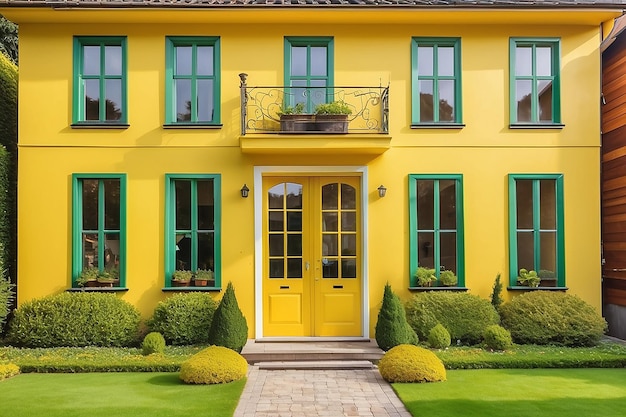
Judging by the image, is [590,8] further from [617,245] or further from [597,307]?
[597,307]

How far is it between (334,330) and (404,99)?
15.5 ft

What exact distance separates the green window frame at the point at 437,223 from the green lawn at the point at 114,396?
4640 mm

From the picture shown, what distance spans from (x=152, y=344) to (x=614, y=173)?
9.49 metres

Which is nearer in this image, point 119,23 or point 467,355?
point 467,355

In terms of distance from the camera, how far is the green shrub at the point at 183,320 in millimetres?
10508

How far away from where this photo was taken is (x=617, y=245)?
11.6 m

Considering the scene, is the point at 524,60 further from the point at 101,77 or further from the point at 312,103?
the point at 101,77

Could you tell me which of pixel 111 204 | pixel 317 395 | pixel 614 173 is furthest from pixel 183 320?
pixel 614 173

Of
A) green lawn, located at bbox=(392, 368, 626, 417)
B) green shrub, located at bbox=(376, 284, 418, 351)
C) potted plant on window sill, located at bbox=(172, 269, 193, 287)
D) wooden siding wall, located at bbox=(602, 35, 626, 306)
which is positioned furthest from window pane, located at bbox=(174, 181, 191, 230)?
wooden siding wall, located at bbox=(602, 35, 626, 306)

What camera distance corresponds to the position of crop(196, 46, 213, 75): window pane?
Answer: 37.8 ft

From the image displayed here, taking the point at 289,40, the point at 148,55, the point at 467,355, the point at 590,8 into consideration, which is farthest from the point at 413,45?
the point at 467,355

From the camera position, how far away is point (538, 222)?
11.6 metres

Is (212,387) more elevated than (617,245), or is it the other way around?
(617,245)

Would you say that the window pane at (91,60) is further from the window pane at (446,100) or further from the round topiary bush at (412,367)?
the round topiary bush at (412,367)
